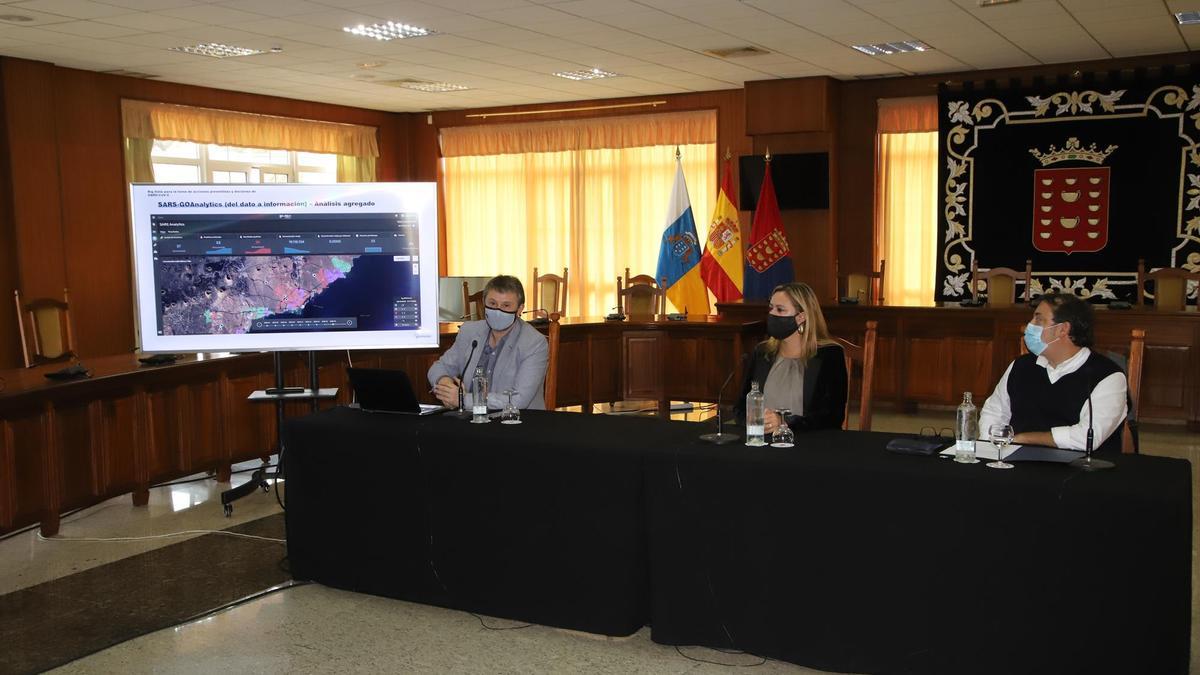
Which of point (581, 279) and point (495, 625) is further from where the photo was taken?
point (581, 279)

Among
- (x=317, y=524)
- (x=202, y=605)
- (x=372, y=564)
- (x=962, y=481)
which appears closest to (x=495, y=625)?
(x=372, y=564)

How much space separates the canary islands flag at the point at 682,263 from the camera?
33.9ft

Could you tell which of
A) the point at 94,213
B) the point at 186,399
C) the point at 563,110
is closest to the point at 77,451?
the point at 186,399

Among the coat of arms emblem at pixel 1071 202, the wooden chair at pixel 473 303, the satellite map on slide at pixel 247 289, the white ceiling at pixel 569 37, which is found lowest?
the wooden chair at pixel 473 303

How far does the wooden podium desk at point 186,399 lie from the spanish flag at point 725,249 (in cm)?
222

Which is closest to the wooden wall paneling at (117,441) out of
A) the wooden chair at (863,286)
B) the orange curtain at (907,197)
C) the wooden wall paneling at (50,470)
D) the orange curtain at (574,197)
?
the wooden wall paneling at (50,470)

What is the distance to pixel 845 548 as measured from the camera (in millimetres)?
3025

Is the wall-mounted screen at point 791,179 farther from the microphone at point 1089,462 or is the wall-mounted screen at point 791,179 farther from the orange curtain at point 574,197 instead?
the microphone at point 1089,462

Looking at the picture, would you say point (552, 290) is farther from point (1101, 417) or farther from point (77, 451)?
point (1101, 417)

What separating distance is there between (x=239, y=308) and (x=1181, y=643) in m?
3.81

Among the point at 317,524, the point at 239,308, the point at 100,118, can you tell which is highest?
the point at 100,118

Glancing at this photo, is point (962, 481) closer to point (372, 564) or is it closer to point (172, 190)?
point (372, 564)

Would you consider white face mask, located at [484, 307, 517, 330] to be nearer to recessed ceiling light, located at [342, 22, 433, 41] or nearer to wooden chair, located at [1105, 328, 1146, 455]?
wooden chair, located at [1105, 328, 1146, 455]

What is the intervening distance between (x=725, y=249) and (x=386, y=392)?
6.64 metres
